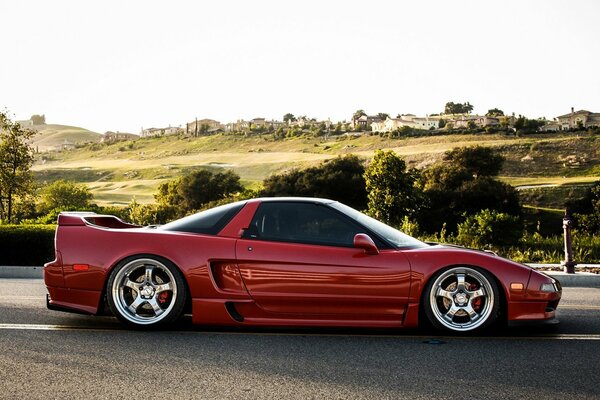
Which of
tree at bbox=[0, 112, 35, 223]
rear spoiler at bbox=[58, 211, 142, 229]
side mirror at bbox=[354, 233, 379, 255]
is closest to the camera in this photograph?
side mirror at bbox=[354, 233, 379, 255]

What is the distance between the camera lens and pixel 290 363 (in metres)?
6.46

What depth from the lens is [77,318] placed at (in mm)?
8836

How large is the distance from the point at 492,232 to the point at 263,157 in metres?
109

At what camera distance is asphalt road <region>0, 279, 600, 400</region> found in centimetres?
555

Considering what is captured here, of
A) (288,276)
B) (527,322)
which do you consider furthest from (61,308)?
(527,322)

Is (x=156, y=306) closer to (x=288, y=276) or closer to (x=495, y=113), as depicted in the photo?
(x=288, y=276)

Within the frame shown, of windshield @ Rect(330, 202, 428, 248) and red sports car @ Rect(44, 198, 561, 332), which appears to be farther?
windshield @ Rect(330, 202, 428, 248)

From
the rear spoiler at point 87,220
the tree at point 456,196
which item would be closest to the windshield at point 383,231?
the rear spoiler at point 87,220

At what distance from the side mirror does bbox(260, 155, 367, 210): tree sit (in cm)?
6602

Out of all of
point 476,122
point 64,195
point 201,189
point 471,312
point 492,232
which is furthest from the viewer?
point 476,122

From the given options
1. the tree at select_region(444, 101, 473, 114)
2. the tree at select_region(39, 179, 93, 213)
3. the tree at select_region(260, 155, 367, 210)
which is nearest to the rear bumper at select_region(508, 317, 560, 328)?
the tree at select_region(260, 155, 367, 210)

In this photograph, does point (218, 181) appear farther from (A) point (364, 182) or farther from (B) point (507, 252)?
(B) point (507, 252)

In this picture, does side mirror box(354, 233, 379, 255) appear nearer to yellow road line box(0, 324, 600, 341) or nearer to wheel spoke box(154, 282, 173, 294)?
yellow road line box(0, 324, 600, 341)

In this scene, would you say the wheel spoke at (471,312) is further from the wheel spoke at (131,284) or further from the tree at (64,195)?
the tree at (64,195)
